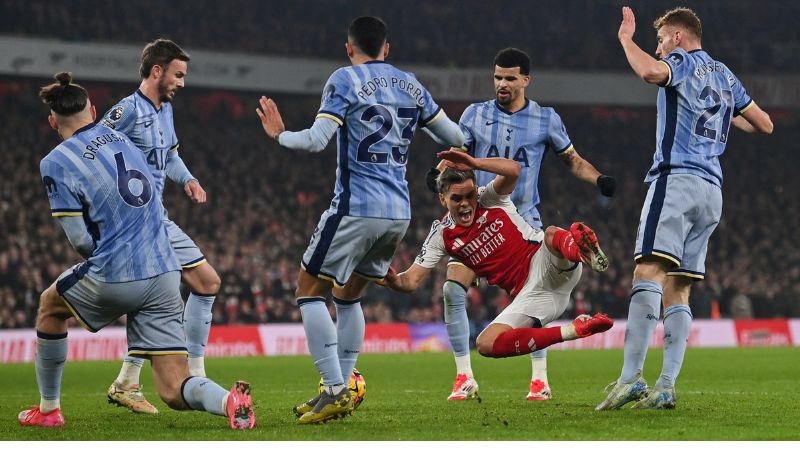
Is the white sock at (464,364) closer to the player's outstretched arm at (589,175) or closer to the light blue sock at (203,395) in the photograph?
the player's outstretched arm at (589,175)

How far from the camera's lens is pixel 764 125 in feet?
26.0

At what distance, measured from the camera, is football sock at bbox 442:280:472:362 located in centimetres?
884

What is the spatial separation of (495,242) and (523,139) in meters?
1.60

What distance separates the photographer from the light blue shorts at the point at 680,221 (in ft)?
23.9

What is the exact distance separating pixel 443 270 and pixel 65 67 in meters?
11.7

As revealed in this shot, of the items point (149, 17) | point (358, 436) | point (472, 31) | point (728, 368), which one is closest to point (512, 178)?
point (358, 436)

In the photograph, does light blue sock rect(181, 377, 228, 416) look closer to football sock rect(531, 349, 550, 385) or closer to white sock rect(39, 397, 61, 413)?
white sock rect(39, 397, 61, 413)

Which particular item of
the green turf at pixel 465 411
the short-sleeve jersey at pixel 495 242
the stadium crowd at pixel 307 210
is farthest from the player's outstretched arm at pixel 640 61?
the stadium crowd at pixel 307 210

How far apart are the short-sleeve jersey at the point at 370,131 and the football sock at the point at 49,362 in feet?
6.27

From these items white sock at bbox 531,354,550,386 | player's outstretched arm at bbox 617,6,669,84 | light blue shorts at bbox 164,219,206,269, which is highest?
player's outstretched arm at bbox 617,6,669,84

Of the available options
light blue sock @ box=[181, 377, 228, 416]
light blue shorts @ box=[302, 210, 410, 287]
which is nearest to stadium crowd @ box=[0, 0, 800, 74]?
light blue shorts @ box=[302, 210, 410, 287]

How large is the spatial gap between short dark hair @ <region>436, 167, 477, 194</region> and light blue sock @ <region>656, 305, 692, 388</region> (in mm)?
1736

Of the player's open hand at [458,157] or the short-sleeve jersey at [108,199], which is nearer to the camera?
the short-sleeve jersey at [108,199]

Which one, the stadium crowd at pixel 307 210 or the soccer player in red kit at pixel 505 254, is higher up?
the stadium crowd at pixel 307 210
